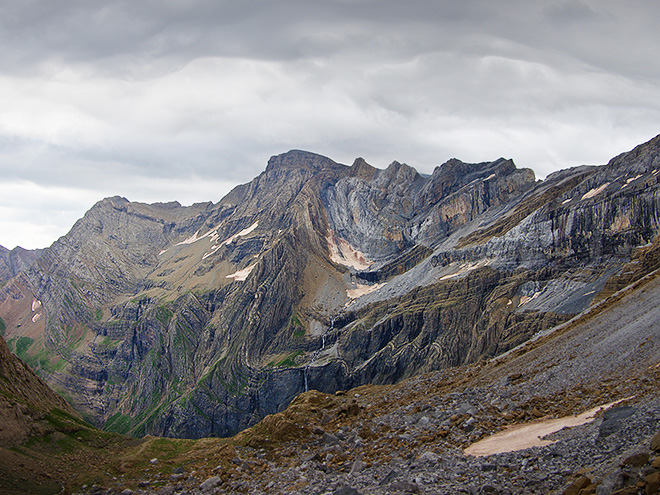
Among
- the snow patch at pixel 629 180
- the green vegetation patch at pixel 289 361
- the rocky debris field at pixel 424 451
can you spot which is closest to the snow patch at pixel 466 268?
the snow patch at pixel 629 180

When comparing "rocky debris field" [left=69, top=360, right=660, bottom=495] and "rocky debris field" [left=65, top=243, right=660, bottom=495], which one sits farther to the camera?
"rocky debris field" [left=65, top=243, right=660, bottom=495]

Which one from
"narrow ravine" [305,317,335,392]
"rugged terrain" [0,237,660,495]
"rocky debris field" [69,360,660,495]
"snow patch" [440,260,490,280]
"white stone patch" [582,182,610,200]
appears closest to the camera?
"rocky debris field" [69,360,660,495]

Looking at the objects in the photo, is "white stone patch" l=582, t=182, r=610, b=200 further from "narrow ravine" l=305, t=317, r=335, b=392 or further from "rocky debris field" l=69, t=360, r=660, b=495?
"narrow ravine" l=305, t=317, r=335, b=392

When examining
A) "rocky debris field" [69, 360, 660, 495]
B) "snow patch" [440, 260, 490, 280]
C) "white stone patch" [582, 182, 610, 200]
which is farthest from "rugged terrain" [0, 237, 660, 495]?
"snow patch" [440, 260, 490, 280]

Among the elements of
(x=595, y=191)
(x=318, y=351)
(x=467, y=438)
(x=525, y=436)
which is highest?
(x=595, y=191)

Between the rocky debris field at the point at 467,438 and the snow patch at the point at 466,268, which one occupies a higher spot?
the snow patch at the point at 466,268

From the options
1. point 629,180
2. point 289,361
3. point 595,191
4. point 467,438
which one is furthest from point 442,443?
point 289,361

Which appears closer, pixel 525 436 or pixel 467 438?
pixel 525 436

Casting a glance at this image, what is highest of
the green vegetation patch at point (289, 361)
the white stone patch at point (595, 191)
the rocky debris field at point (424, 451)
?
the white stone patch at point (595, 191)

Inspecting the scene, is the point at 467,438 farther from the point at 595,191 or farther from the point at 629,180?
the point at 595,191

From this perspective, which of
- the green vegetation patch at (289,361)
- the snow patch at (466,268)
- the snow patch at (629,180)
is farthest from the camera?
the green vegetation patch at (289,361)

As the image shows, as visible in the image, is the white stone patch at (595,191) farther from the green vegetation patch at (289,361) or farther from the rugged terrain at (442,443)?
the green vegetation patch at (289,361)

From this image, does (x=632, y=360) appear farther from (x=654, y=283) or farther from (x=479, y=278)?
(x=479, y=278)

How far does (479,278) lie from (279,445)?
4275 inches
